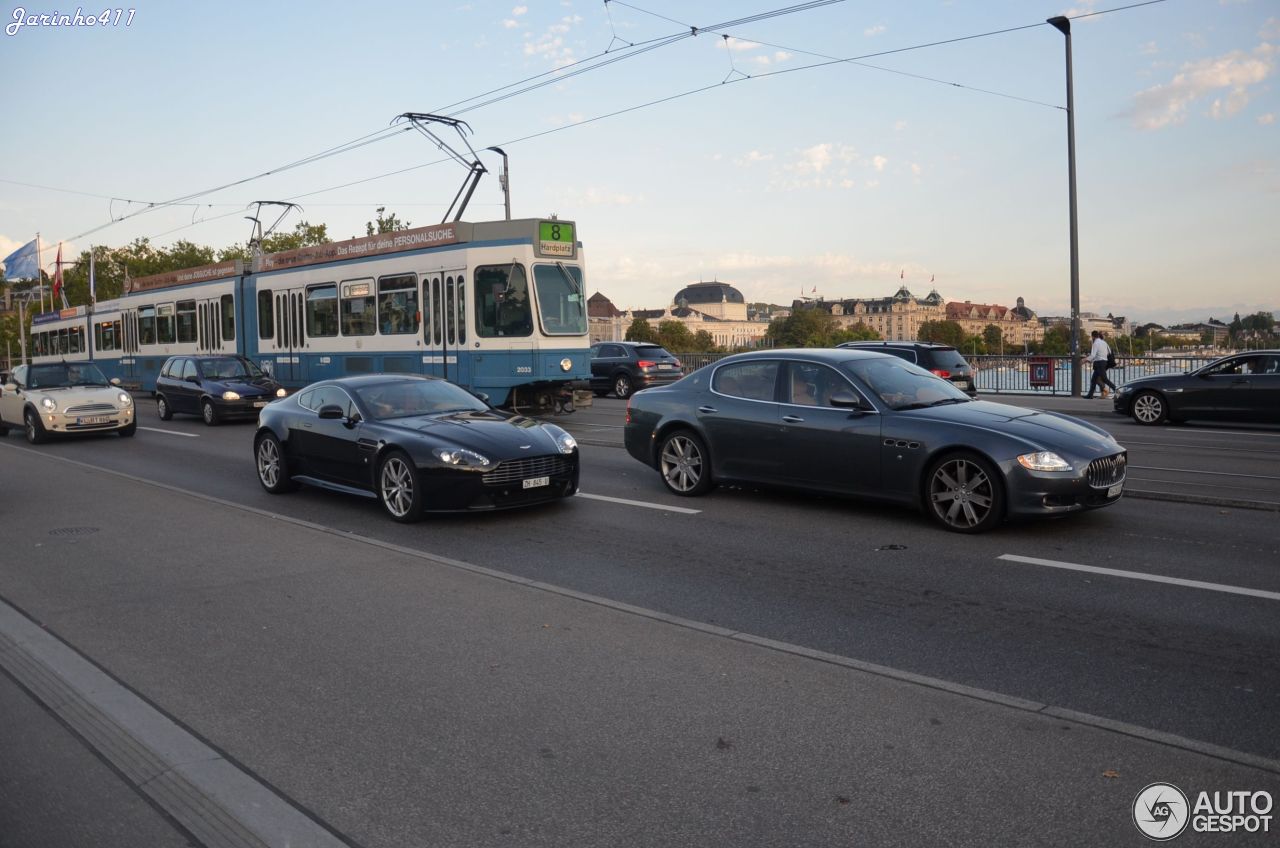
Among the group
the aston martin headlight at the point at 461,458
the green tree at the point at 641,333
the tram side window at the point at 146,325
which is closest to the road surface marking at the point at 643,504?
the aston martin headlight at the point at 461,458

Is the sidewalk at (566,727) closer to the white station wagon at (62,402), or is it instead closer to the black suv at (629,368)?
the white station wagon at (62,402)

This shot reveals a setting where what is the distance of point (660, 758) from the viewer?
4.01 m

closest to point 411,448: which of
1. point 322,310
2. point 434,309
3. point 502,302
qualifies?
point 502,302

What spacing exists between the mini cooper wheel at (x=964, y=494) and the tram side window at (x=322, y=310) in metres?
17.3

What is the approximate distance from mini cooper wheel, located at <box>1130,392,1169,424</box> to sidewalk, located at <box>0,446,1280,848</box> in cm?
1549

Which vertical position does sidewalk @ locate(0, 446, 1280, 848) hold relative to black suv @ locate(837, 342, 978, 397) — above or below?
below

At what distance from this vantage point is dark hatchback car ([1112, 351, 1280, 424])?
56.9ft

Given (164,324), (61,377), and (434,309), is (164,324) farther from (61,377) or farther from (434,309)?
(434,309)

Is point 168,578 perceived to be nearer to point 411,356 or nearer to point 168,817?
point 168,817

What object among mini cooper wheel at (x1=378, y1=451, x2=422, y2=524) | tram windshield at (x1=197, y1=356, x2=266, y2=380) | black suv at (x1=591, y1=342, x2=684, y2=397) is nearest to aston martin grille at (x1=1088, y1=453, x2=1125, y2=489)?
mini cooper wheel at (x1=378, y1=451, x2=422, y2=524)

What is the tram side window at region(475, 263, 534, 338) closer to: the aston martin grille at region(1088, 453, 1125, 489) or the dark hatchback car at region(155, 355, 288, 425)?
the dark hatchback car at region(155, 355, 288, 425)

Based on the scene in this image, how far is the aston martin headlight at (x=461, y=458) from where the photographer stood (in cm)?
924

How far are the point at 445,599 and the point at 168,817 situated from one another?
3.05 m

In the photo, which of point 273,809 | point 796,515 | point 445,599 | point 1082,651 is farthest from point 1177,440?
point 273,809
